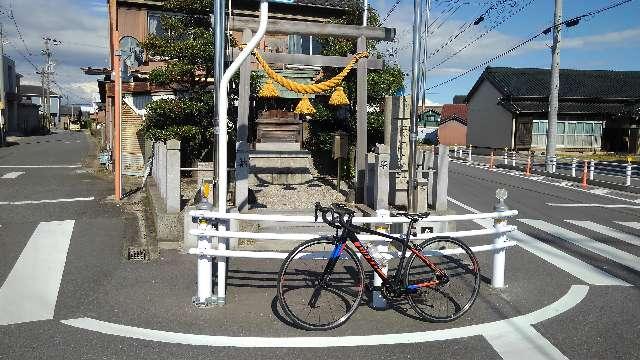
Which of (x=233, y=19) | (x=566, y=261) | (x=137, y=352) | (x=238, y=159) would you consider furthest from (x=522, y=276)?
(x=233, y=19)

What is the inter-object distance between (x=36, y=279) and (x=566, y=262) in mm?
7450

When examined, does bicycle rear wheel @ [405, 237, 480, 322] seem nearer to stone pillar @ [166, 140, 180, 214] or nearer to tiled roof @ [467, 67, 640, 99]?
stone pillar @ [166, 140, 180, 214]

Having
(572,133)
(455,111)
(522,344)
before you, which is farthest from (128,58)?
(455,111)

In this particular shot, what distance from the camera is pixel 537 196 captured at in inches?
637

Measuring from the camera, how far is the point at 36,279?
6.10 metres

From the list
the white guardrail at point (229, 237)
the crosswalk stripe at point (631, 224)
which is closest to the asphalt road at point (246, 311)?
the white guardrail at point (229, 237)

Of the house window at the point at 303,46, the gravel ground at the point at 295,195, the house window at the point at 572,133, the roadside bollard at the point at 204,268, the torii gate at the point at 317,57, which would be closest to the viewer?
the roadside bollard at the point at 204,268

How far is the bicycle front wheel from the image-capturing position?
4.77 meters

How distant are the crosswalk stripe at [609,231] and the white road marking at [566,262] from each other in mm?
1791

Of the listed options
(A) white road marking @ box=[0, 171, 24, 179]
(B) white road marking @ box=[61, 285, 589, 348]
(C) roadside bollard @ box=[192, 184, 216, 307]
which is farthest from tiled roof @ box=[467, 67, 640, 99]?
(C) roadside bollard @ box=[192, 184, 216, 307]

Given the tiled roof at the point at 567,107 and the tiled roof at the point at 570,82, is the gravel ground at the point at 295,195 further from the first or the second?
the tiled roof at the point at 570,82

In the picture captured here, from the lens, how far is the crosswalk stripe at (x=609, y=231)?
9.54 metres

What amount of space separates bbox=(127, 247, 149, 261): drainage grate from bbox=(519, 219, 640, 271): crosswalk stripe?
282 inches

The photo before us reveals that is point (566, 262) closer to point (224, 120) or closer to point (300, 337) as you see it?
point (300, 337)
